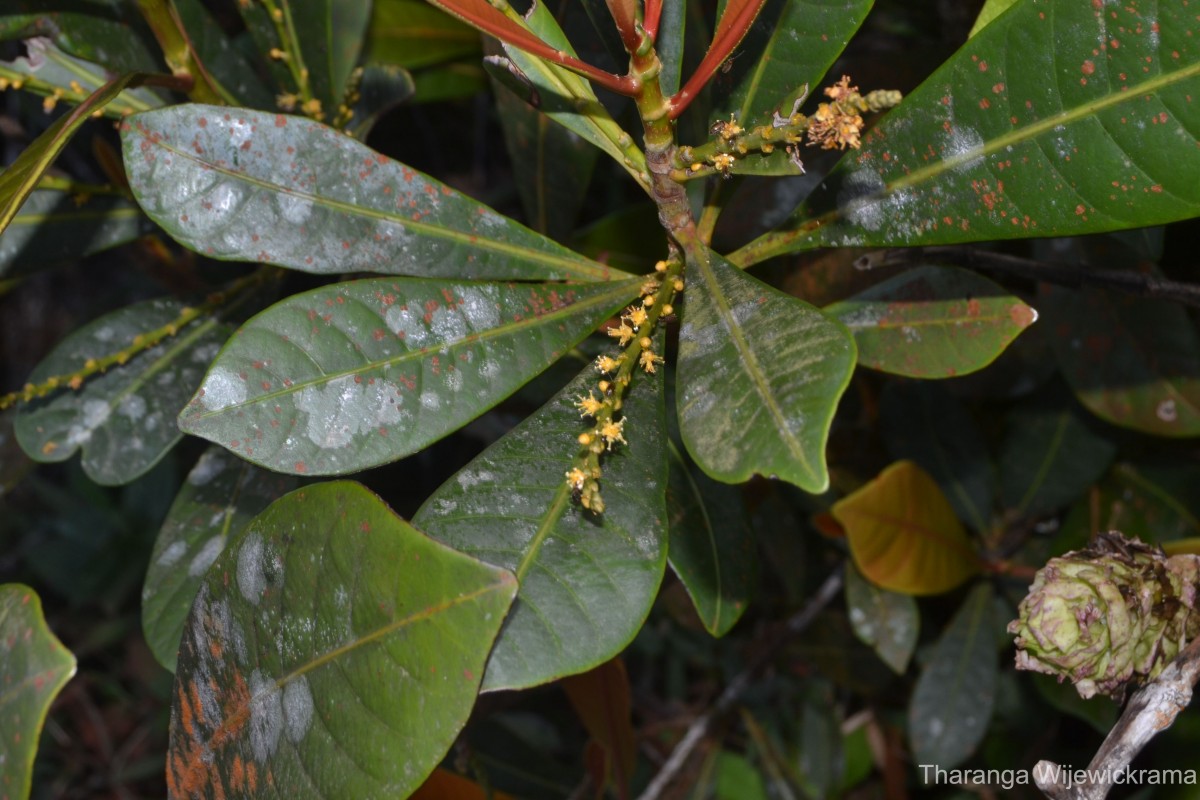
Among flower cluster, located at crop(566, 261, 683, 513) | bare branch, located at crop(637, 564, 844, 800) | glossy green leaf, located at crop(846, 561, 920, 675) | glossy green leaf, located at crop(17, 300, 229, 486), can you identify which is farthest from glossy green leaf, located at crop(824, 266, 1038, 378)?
glossy green leaf, located at crop(17, 300, 229, 486)

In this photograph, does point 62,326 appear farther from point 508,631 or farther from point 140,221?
point 508,631

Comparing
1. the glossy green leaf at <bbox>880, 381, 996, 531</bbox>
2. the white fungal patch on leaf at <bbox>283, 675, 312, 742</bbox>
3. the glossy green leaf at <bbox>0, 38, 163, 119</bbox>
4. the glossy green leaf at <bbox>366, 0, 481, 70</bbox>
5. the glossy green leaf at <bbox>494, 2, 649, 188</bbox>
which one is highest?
the glossy green leaf at <bbox>494, 2, 649, 188</bbox>

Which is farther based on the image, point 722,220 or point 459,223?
point 722,220

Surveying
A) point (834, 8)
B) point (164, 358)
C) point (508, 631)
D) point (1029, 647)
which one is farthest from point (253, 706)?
point (834, 8)

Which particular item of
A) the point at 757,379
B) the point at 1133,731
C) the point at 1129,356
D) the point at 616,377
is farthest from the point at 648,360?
the point at 1129,356

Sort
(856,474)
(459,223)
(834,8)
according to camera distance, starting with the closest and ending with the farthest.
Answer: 1. (834,8)
2. (459,223)
3. (856,474)

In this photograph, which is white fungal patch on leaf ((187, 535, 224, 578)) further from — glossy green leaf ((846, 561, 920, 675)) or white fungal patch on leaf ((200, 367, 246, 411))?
glossy green leaf ((846, 561, 920, 675))

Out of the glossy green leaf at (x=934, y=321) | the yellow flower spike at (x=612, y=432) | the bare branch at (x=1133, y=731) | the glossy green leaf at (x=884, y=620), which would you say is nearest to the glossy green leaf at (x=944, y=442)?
the glossy green leaf at (x=884, y=620)

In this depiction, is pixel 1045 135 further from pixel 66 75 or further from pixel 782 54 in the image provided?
pixel 66 75
